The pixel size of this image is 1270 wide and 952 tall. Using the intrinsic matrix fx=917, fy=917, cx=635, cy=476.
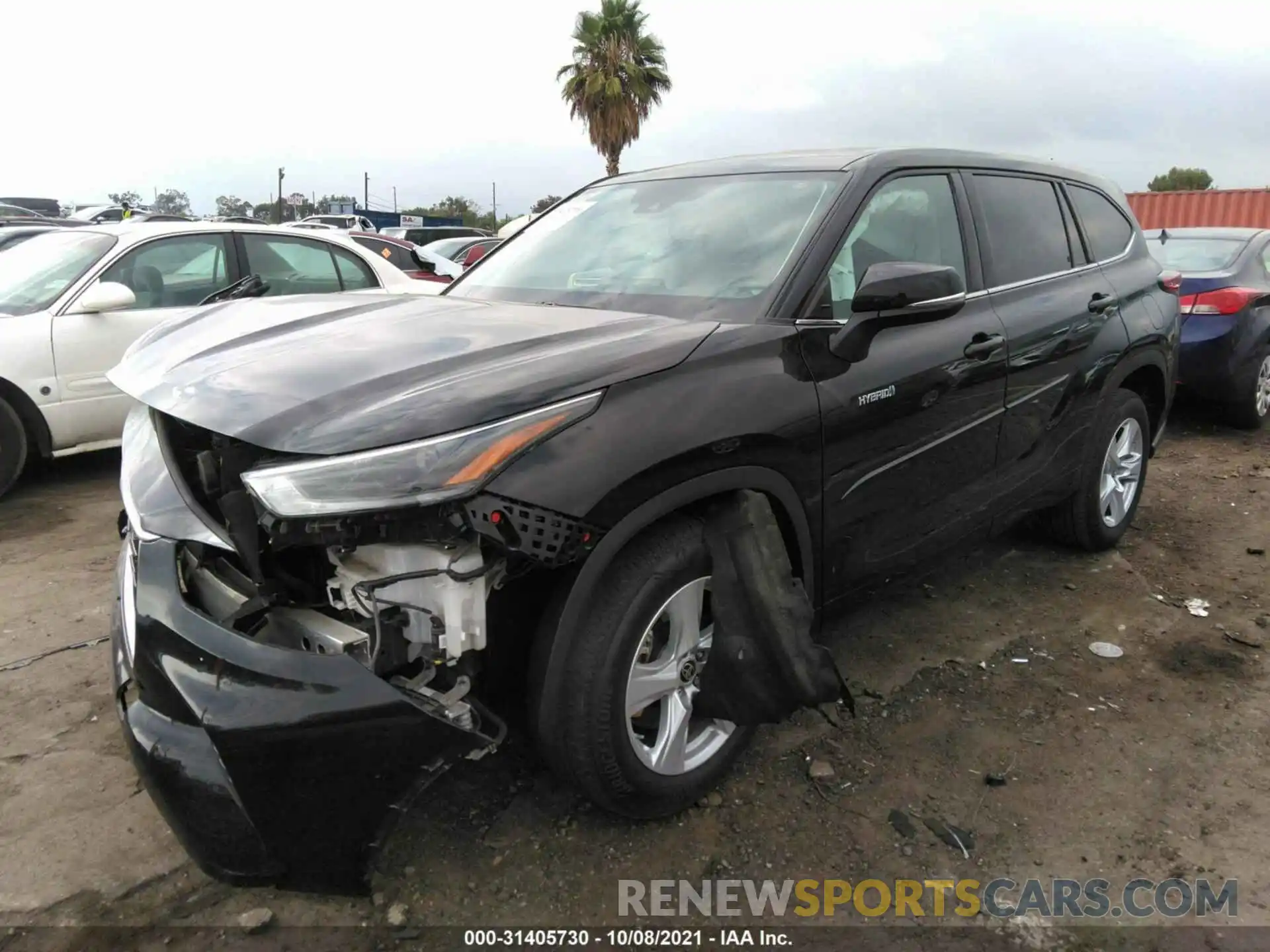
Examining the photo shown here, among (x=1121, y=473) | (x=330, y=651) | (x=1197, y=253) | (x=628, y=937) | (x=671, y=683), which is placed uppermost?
(x=1197, y=253)

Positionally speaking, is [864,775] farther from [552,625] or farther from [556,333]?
[556,333]

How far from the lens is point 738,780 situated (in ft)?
8.82

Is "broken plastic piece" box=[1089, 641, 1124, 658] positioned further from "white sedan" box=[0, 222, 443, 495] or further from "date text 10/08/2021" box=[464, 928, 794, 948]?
"white sedan" box=[0, 222, 443, 495]

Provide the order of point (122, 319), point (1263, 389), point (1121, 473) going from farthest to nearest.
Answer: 1. point (1263, 389)
2. point (122, 319)
3. point (1121, 473)

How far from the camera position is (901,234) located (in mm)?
3080

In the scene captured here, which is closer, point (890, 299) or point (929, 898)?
point (929, 898)

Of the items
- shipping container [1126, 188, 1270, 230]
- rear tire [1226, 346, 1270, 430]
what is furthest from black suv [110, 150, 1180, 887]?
shipping container [1126, 188, 1270, 230]

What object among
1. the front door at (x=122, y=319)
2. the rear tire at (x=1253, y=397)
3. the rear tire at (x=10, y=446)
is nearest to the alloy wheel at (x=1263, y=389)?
the rear tire at (x=1253, y=397)

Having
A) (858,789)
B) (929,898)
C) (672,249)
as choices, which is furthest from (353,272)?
(929,898)

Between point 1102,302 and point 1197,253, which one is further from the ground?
point 1197,253

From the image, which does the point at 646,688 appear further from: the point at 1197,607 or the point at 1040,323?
the point at 1197,607

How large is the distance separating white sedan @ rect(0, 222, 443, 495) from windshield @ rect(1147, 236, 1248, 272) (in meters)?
5.79

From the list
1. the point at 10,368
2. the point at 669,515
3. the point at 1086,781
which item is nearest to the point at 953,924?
the point at 1086,781

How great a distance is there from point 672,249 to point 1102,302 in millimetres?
2031
